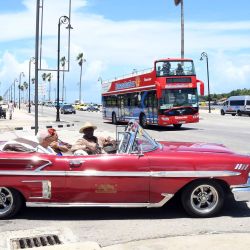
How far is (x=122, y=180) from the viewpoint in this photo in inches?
255

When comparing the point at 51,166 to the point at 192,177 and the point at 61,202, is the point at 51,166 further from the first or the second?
the point at 192,177

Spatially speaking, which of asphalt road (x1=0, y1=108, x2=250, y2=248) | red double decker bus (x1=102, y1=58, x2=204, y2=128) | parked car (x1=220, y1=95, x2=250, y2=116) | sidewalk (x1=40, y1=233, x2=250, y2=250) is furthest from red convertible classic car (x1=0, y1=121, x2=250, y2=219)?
parked car (x1=220, y1=95, x2=250, y2=116)

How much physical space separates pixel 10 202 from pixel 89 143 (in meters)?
1.54

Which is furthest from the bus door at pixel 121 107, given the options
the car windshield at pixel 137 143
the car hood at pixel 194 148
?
the car windshield at pixel 137 143

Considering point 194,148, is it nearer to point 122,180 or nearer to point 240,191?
point 240,191

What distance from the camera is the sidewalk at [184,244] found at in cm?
525

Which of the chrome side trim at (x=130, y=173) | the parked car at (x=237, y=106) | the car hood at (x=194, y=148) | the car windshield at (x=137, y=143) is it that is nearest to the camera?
the chrome side trim at (x=130, y=173)

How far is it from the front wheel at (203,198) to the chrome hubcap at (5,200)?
7.27 ft

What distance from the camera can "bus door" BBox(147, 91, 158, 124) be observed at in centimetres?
2734

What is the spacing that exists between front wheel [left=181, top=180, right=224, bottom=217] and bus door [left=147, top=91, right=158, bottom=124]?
67.7 feet

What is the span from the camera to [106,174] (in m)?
6.46

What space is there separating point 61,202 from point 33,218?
0.51 meters

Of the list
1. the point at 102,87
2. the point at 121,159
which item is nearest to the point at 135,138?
the point at 121,159

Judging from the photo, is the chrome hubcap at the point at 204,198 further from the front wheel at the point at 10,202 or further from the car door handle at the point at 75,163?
the front wheel at the point at 10,202
